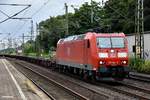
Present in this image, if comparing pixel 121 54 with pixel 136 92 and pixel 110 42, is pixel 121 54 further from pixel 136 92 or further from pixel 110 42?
pixel 136 92

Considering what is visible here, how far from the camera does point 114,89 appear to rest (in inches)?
960

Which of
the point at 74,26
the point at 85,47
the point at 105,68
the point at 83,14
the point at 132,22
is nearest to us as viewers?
the point at 105,68

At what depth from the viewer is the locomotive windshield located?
93.7 ft

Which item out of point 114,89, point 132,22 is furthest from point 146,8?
point 114,89

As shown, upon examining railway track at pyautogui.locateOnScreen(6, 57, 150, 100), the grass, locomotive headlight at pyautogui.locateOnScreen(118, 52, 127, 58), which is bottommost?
railway track at pyautogui.locateOnScreen(6, 57, 150, 100)

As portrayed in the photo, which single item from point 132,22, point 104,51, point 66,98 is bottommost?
point 66,98

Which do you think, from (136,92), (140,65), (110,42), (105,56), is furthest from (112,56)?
(140,65)

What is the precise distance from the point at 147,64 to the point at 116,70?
11.5m

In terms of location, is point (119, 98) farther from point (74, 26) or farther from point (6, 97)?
point (74, 26)

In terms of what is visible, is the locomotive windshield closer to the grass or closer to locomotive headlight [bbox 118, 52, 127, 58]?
locomotive headlight [bbox 118, 52, 127, 58]

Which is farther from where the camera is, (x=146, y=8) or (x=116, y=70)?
(x=146, y=8)

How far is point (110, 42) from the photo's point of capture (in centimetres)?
2875

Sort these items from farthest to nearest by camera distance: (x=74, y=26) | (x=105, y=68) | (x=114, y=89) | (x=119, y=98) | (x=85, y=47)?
(x=74, y=26), (x=85, y=47), (x=105, y=68), (x=114, y=89), (x=119, y=98)

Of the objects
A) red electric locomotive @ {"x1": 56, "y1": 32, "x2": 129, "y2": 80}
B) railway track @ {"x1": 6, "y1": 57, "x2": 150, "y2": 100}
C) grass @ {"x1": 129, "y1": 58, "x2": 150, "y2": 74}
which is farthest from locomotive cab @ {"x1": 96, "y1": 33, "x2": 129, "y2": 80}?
grass @ {"x1": 129, "y1": 58, "x2": 150, "y2": 74}
